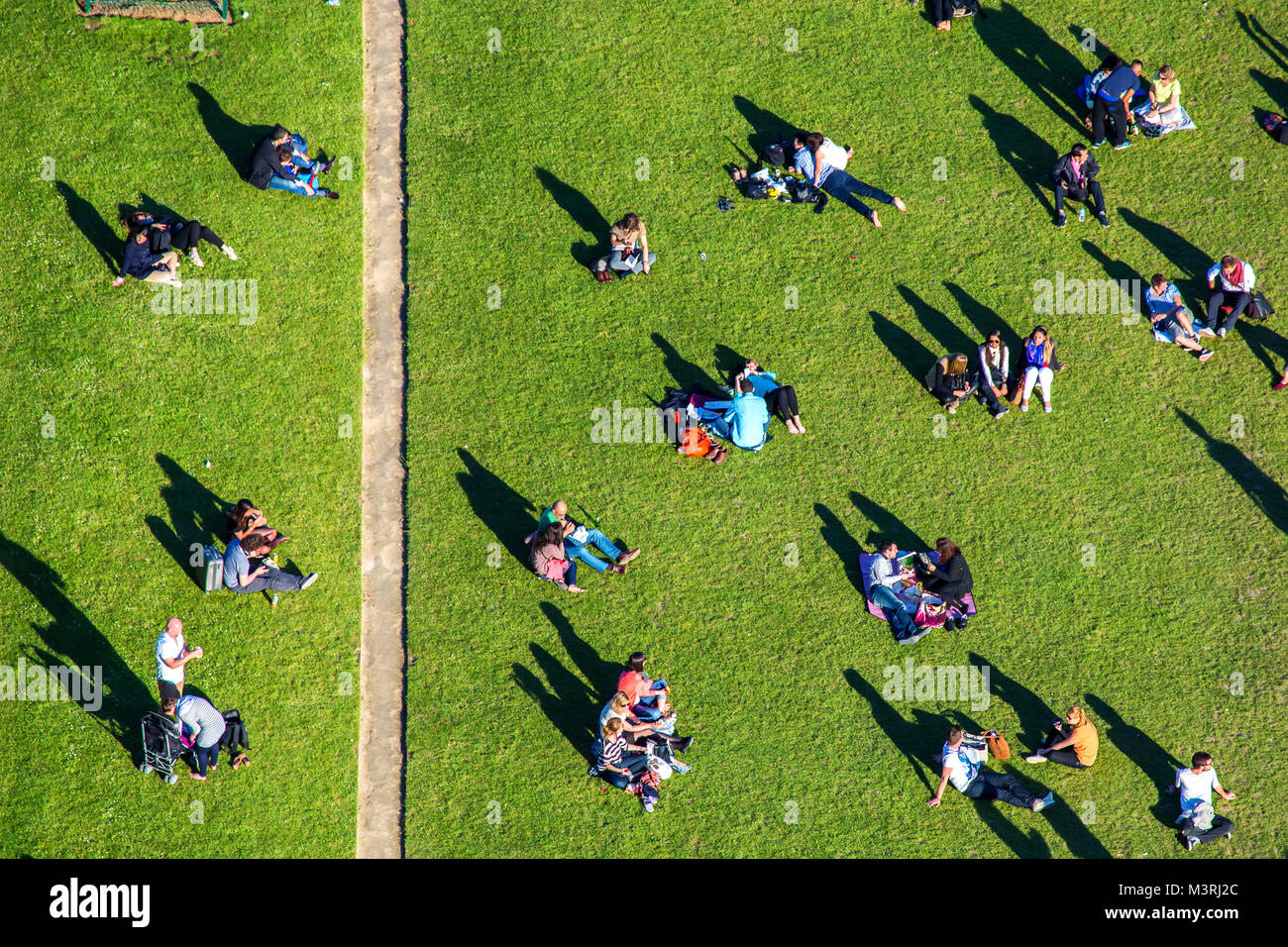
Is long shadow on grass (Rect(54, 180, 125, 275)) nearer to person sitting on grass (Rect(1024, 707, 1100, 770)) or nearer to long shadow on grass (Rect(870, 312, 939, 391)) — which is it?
long shadow on grass (Rect(870, 312, 939, 391))

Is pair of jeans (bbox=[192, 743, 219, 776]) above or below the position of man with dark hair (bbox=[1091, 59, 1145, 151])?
below

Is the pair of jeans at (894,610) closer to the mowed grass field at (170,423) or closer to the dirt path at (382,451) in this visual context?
the dirt path at (382,451)

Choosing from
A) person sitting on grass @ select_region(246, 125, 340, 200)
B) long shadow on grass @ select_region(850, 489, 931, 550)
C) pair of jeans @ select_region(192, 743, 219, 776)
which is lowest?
pair of jeans @ select_region(192, 743, 219, 776)

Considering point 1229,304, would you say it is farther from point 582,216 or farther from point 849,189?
point 582,216

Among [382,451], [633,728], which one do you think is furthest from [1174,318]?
[382,451]

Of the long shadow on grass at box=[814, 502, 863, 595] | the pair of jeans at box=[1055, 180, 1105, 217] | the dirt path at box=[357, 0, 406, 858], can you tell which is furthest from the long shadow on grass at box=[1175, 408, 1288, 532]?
the dirt path at box=[357, 0, 406, 858]

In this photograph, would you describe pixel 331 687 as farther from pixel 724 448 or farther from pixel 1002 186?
pixel 1002 186
